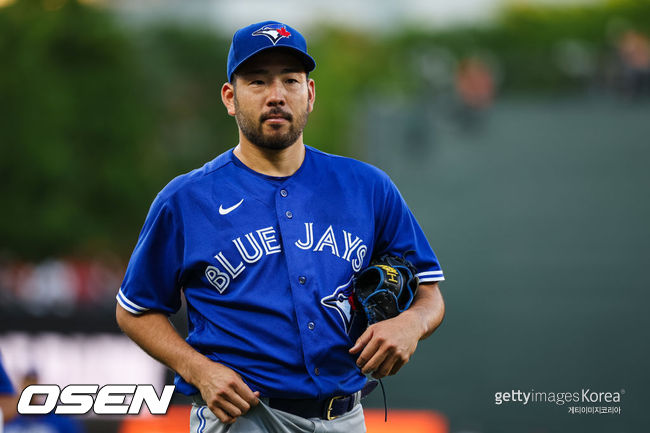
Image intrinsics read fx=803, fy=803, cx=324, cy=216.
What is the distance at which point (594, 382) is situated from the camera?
10.4 m

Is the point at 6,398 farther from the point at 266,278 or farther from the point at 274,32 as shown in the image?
the point at 274,32

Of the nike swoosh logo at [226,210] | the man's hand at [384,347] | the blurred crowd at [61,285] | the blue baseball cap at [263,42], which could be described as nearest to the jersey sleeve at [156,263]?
the nike swoosh logo at [226,210]

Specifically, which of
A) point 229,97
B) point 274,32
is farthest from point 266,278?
point 274,32

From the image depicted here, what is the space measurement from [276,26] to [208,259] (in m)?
0.79

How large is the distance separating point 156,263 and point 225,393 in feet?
1.56

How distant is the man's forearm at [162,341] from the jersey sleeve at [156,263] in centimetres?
3

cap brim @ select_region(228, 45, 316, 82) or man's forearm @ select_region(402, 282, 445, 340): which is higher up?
cap brim @ select_region(228, 45, 316, 82)

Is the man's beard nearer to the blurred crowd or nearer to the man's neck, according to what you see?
the man's neck

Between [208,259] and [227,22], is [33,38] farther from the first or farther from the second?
[208,259]

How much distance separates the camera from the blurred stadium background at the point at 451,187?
8.91 meters

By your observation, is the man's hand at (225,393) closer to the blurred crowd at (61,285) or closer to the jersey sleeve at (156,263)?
the jersey sleeve at (156,263)

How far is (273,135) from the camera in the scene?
2.55 metres

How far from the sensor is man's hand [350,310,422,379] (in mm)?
2373

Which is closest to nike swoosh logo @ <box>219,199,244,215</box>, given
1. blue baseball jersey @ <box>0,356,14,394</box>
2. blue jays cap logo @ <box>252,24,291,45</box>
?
blue jays cap logo @ <box>252,24,291,45</box>
